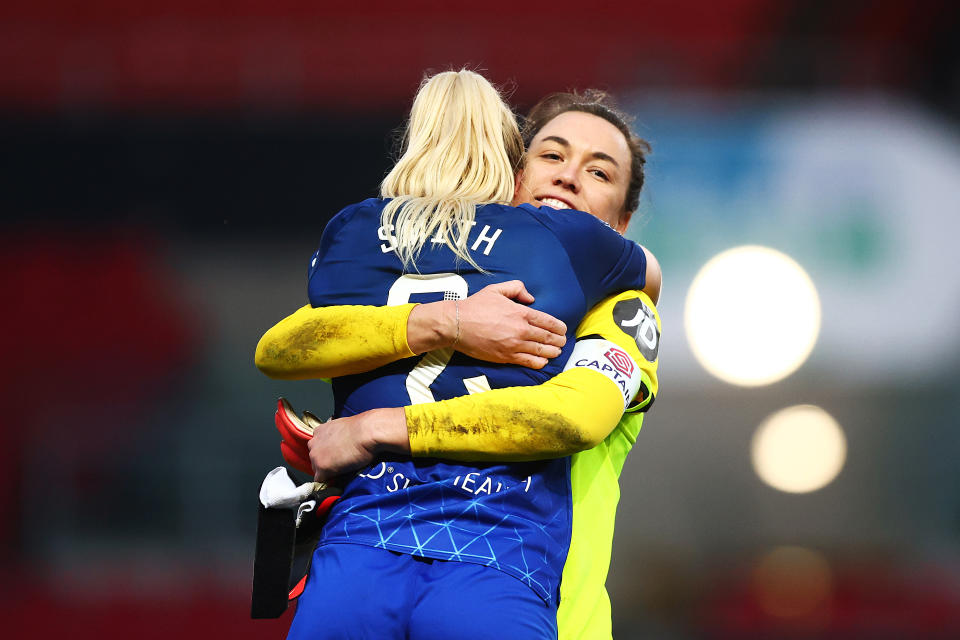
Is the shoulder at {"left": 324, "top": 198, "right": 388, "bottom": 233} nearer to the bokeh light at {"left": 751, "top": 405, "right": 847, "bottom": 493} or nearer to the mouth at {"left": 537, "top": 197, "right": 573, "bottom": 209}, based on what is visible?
the mouth at {"left": 537, "top": 197, "right": 573, "bottom": 209}

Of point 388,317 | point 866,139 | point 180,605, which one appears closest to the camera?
point 388,317

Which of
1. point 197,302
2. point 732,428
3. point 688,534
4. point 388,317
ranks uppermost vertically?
point 388,317

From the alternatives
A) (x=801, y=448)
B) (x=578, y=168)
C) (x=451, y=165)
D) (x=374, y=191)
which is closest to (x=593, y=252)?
(x=451, y=165)

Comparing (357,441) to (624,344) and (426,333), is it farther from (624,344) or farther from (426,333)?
(624,344)

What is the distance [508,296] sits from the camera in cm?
124

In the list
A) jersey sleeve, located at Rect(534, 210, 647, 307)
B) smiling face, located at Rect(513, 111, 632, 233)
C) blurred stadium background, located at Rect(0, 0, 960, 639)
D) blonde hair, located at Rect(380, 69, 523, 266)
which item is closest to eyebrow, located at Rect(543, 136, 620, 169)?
smiling face, located at Rect(513, 111, 632, 233)

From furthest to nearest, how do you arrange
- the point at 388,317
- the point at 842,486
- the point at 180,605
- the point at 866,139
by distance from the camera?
the point at 866,139
the point at 842,486
the point at 180,605
the point at 388,317

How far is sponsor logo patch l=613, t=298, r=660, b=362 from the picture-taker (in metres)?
1.43

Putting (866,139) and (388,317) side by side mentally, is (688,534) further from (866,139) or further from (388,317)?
(388,317)

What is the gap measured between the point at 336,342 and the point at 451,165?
35cm

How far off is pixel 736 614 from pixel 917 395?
43.2 inches

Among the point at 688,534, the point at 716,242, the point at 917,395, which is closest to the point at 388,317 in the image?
the point at 688,534

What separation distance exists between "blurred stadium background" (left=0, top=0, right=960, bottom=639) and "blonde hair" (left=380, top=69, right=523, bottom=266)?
1.96 m

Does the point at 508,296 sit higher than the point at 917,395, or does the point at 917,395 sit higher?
the point at 508,296
